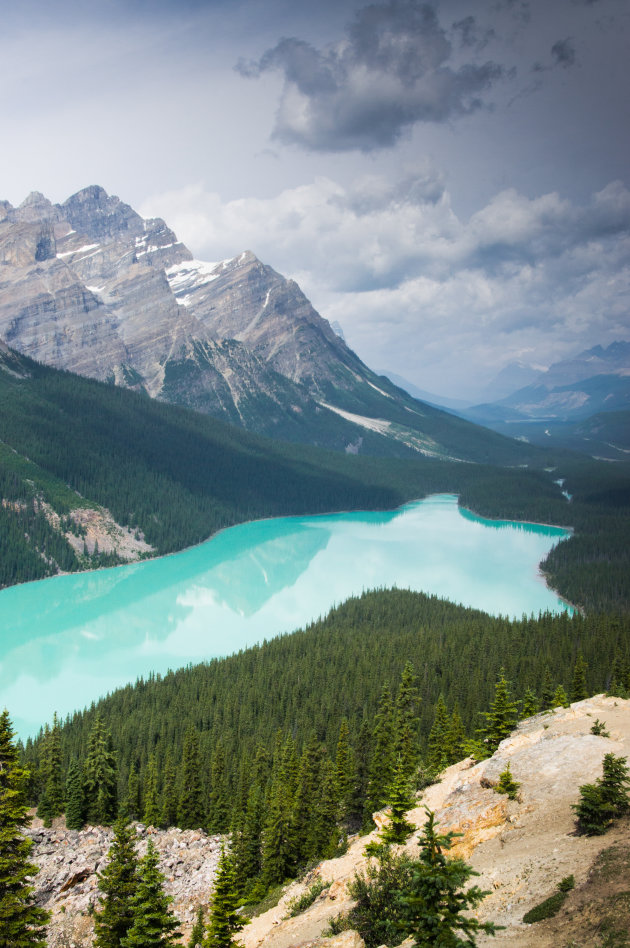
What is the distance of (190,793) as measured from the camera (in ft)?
147

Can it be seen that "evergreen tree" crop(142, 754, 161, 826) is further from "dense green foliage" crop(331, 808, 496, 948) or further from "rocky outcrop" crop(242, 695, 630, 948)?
"dense green foliage" crop(331, 808, 496, 948)

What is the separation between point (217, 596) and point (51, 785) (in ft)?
269

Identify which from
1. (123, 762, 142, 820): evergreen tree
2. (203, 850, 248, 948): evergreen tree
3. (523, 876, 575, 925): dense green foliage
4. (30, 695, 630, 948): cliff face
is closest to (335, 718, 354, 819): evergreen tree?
(30, 695, 630, 948): cliff face

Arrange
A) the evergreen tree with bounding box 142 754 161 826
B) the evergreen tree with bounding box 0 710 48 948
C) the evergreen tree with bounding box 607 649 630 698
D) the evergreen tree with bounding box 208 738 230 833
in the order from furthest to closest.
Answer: the evergreen tree with bounding box 142 754 161 826 → the evergreen tree with bounding box 208 738 230 833 → the evergreen tree with bounding box 607 649 630 698 → the evergreen tree with bounding box 0 710 48 948

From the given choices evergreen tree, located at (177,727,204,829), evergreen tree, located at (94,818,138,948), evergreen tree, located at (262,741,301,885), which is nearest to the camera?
evergreen tree, located at (94,818,138,948)

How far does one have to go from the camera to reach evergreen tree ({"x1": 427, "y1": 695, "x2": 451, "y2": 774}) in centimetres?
4234

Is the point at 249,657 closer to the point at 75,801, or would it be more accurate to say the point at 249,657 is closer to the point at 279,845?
the point at 75,801

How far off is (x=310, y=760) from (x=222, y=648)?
5491 cm

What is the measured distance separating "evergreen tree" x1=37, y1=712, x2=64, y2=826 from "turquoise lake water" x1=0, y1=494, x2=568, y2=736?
22340 millimetres

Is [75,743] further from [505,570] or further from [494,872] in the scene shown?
[505,570]

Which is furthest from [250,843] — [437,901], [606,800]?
[437,901]

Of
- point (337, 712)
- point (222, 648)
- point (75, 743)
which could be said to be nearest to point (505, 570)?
point (222, 648)

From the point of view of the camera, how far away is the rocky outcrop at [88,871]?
2934 cm

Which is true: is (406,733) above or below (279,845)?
above
